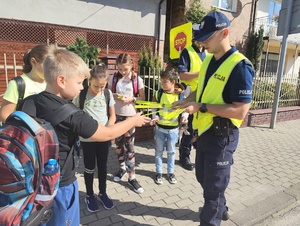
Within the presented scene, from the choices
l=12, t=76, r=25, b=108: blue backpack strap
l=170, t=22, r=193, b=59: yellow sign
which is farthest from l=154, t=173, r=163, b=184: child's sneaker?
l=170, t=22, r=193, b=59: yellow sign

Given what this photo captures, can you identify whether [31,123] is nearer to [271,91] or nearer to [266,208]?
[266,208]

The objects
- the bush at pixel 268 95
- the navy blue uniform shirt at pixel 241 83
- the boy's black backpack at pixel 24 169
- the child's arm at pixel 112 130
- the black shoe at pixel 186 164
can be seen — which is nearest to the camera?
the boy's black backpack at pixel 24 169

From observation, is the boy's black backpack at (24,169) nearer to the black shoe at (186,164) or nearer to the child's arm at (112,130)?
the child's arm at (112,130)

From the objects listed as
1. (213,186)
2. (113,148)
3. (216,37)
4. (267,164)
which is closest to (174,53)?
(113,148)

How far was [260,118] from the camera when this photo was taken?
761 cm

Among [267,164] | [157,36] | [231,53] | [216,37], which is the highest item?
[157,36]

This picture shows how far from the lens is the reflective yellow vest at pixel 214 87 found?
2.01 meters

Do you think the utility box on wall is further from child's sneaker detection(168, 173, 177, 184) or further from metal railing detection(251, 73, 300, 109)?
metal railing detection(251, 73, 300, 109)

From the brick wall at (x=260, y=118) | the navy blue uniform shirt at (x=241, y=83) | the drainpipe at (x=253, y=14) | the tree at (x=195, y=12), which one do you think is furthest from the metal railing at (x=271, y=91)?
the drainpipe at (x=253, y=14)

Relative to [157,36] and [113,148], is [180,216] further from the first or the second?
[157,36]

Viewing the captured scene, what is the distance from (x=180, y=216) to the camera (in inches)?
111

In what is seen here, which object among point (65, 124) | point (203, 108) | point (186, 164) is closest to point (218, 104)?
point (203, 108)

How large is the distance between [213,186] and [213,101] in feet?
2.61

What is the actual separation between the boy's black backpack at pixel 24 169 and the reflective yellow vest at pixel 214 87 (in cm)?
141
